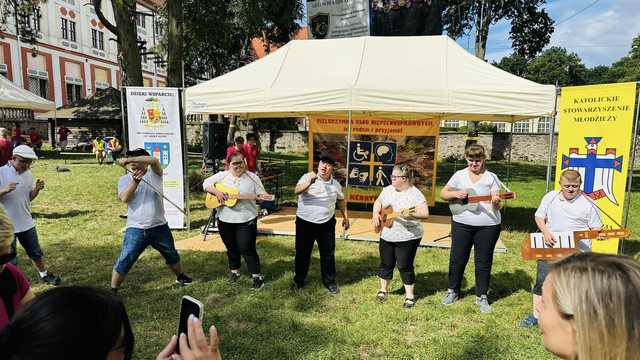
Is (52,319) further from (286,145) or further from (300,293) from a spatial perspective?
(286,145)

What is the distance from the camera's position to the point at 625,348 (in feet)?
3.21

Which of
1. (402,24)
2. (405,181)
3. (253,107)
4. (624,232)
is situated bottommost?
(624,232)

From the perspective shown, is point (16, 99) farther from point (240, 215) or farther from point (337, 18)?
point (240, 215)

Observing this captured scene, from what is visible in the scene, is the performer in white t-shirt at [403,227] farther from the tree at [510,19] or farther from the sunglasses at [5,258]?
the tree at [510,19]

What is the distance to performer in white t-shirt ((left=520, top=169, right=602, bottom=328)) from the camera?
3992 mm

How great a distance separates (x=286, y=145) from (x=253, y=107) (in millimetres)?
22033

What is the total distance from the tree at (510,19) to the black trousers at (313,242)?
1923cm

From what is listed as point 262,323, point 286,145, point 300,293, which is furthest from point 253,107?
point 286,145

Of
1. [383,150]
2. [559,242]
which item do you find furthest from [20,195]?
[383,150]

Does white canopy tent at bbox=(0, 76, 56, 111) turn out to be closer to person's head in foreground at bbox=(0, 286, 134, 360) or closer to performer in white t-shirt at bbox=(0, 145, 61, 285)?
performer in white t-shirt at bbox=(0, 145, 61, 285)

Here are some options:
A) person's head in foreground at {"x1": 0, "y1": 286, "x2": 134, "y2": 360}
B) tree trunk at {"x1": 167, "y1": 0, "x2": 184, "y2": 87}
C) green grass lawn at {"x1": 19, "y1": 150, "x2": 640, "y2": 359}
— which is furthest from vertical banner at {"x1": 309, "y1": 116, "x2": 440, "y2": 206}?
person's head in foreground at {"x1": 0, "y1": 286, "x2": 134, "y2": 360}

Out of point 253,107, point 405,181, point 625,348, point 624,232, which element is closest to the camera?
point 625,348

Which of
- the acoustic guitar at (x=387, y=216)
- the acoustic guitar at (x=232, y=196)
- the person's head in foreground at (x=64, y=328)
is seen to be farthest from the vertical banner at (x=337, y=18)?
the person's head in foreground at (x=64, y=328)

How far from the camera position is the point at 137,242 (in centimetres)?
448
